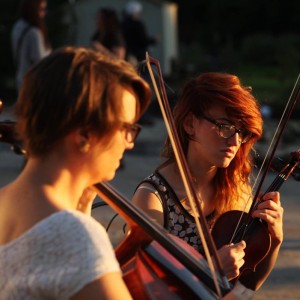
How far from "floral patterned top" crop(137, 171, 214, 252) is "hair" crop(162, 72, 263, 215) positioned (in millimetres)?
121

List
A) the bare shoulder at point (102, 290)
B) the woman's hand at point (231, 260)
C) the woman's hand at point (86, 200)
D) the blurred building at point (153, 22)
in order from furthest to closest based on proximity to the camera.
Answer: the blurred building at point (153, 22) → the woman's hand at point (231, 260) → the woman's hand at point (86, 200) → the bare shoulder at point (102, 290)

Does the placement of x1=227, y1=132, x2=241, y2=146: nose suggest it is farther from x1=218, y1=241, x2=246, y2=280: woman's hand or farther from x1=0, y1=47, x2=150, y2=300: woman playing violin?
x1=0, y1=47, x2=150, y2=300: woman playing violin

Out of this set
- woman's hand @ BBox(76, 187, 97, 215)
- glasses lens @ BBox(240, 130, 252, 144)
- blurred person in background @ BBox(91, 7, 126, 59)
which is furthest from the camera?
blurred person in background @ BBox(91, 7, 126, 59)

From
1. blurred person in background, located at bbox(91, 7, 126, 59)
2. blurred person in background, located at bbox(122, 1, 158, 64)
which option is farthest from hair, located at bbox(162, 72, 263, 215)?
blurred person in background, located at bbox(122, 1, 158, 64)

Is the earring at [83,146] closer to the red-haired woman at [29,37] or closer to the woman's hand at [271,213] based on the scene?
the woman's hand at [271,213]

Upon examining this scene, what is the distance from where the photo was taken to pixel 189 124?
10.5 ft

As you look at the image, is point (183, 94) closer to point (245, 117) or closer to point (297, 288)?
point (245, 117)

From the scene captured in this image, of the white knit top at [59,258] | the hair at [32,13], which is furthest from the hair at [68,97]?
the hair at [32,13]

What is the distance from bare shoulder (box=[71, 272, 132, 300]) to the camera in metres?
1.75

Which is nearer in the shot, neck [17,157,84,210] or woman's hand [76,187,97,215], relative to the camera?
neck [17,157,84,210]

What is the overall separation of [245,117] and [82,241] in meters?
1.45

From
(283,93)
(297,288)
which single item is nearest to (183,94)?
(297,288)

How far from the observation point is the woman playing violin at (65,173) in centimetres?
175

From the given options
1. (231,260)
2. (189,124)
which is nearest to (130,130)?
(231,260)
